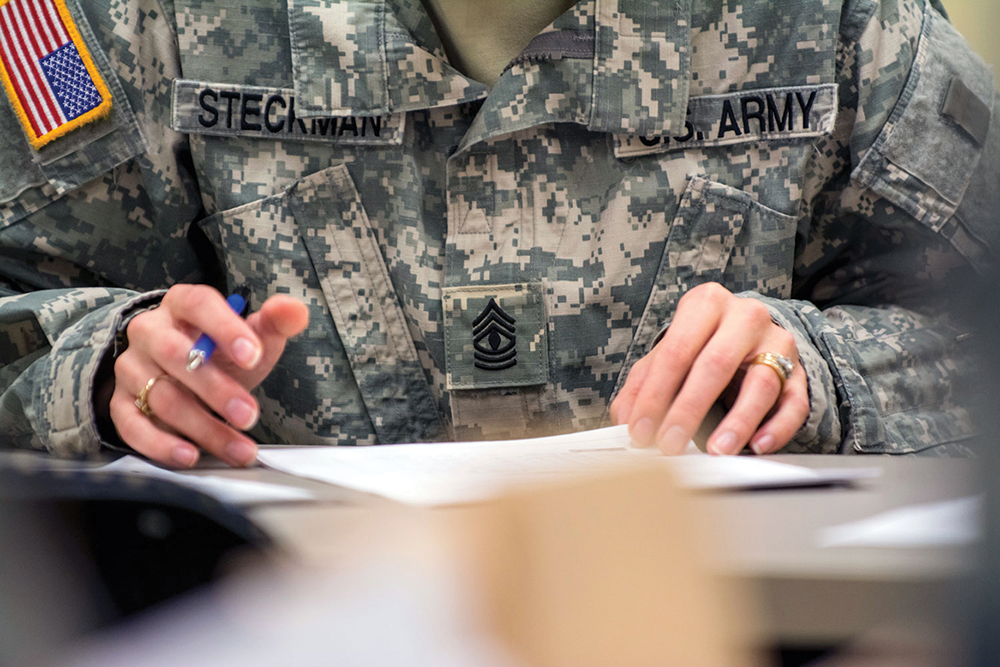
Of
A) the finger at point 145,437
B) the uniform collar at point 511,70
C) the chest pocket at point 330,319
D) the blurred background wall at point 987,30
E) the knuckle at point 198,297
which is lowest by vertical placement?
the chest pocket at point 330,319

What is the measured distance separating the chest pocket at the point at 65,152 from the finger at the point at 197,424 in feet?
0.81

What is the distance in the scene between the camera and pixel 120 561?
181mm

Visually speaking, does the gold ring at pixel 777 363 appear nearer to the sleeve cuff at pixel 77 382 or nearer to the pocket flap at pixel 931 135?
the pocket flap at pixel 931 135

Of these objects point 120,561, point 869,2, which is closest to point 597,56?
point 869,2

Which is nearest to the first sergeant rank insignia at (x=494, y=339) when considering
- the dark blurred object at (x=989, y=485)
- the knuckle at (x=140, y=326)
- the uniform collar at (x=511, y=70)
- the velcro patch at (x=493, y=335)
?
the velcro patch at (x=493, y=335)

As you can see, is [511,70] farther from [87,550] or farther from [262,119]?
[87,550]

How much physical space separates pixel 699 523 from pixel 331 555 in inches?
4.0

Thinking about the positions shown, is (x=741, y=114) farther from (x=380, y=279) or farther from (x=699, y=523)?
(x=699, y=523)

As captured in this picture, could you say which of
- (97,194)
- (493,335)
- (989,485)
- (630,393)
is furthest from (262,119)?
→ (989,485)

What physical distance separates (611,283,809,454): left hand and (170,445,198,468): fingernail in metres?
0.23

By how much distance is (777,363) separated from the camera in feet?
1.46

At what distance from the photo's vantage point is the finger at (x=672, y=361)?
0.42 meters

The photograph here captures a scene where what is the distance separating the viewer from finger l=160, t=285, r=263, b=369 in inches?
15.1

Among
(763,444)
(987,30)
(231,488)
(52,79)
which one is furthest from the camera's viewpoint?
(52,79)
